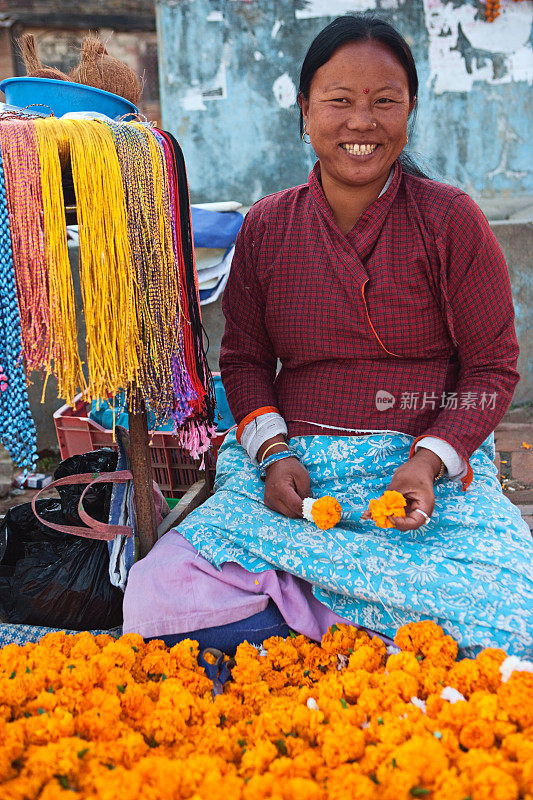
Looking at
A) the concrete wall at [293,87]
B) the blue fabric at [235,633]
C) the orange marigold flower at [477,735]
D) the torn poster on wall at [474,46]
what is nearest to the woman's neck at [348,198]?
the blue fabric at [235,633]

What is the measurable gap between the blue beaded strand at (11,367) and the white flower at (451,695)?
111cm

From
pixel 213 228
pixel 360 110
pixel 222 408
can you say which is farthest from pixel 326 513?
pixel 213 228

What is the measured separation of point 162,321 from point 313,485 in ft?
2.38

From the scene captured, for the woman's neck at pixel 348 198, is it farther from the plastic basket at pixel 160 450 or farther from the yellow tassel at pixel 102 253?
the plastic basket at pixel 160 450

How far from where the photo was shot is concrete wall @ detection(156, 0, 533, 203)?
16.5 feet

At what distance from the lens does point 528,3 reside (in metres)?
4.99

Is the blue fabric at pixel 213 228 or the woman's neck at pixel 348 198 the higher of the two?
the woman's neck at pixel 348 198

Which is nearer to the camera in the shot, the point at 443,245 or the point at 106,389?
the point at 106,389

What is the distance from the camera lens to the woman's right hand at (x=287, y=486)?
2.04 meters

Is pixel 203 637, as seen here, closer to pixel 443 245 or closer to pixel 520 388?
pixel 443 245

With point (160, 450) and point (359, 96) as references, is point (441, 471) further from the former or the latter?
point (160, 450)

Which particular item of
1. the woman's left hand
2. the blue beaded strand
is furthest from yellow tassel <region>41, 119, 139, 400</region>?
the woman's left hand

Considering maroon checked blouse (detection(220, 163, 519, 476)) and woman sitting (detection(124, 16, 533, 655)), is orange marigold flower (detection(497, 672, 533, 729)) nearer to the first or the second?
woman sitting (detection(124, 16, 533, 655))

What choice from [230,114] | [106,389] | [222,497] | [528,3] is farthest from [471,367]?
[528,3]
